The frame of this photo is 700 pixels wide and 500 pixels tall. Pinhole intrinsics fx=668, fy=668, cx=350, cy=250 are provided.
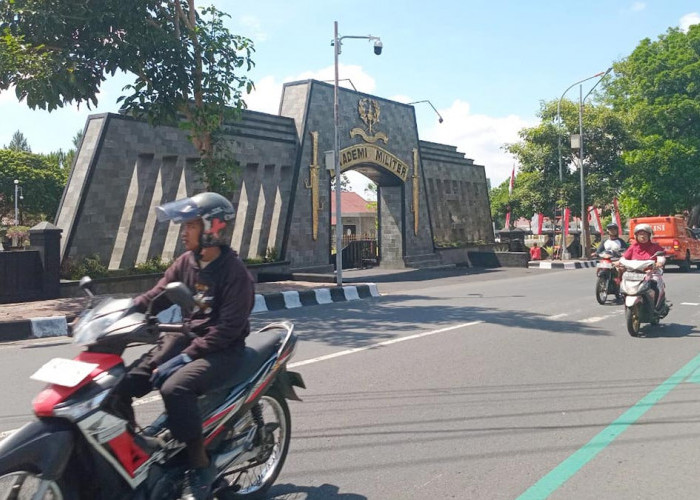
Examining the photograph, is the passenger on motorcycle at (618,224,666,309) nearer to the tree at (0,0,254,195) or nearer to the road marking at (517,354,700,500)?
the road marking at (517,354,700,500)

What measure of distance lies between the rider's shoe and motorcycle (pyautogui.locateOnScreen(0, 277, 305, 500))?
0.12ft

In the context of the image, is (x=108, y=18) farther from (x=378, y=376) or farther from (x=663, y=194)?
(x=663, y=194)

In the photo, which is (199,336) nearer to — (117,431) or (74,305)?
(117,431)

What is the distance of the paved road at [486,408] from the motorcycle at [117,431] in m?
0.45

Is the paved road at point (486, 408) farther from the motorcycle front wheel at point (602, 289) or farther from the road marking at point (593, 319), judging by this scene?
the motorcycle front wheel at point (602, 289)

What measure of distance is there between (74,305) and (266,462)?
9.66 metres

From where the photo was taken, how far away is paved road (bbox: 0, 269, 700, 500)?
3871 millimetres

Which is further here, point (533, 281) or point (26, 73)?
point (533, 281)

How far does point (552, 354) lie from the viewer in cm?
775

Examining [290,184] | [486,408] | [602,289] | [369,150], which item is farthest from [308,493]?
[369,150]

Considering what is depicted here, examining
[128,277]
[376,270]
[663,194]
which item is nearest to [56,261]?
[128,277]

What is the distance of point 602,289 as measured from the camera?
12953 millimetres

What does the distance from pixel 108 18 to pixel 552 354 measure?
969 centimetres

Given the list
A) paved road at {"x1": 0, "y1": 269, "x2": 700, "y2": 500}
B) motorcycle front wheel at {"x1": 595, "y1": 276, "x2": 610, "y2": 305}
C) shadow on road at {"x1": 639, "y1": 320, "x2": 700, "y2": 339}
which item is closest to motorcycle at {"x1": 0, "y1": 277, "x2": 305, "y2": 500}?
paved road at {"x1": 0, "y1": 269, "x2": 700, "y2": 500}
